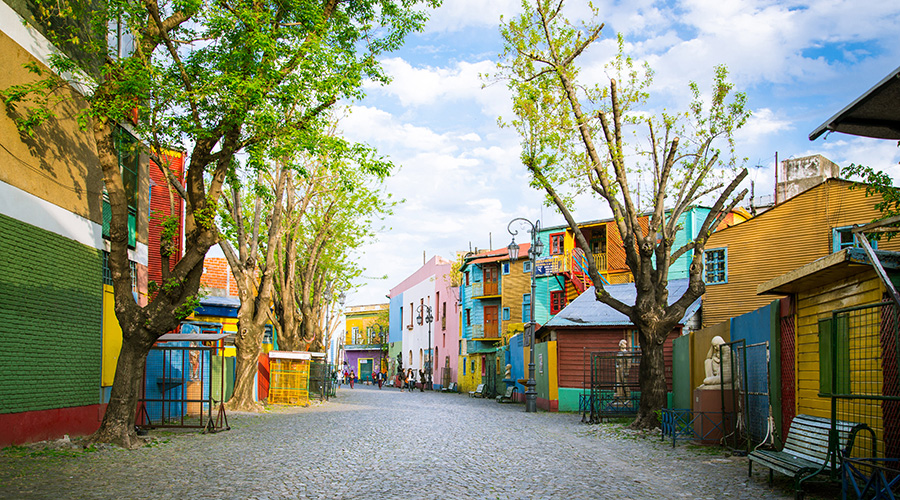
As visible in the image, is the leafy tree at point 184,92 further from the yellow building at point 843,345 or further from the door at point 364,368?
the door at point 364,368

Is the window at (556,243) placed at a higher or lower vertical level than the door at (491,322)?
higher

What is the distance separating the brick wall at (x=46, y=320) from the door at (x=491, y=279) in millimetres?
35068

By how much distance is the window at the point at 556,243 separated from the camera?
136 ft

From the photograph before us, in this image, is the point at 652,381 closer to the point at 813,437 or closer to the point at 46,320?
the point at 813,437

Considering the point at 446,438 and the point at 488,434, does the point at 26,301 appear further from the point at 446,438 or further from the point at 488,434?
the point at 488,434

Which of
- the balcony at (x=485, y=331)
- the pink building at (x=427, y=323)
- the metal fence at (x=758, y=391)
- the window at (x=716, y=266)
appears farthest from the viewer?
the pink building at (x=427, y=323)

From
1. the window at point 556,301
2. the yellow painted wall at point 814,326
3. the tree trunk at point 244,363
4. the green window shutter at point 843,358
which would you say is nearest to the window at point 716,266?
the window at point 556,301

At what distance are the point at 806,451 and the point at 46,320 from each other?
440 inches

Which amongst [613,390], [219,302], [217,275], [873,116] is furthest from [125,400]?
[217,275]

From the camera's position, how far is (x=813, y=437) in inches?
324

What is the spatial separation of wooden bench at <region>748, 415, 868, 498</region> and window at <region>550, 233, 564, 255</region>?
32.5 m

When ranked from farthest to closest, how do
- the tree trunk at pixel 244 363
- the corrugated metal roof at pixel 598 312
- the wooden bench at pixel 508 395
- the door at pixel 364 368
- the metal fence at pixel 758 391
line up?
1. the door at pixel 364 368
2. the wooden bench at pixel 508 395
3. the corrugated metal roof at pixel 598 312
4. the tree trunk at pixel 244 363
5. the metal fence at pixel 758 391

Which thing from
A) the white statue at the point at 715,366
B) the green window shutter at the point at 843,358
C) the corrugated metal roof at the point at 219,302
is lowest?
the white statue at the point at 715,366

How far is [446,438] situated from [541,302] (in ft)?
93.7
